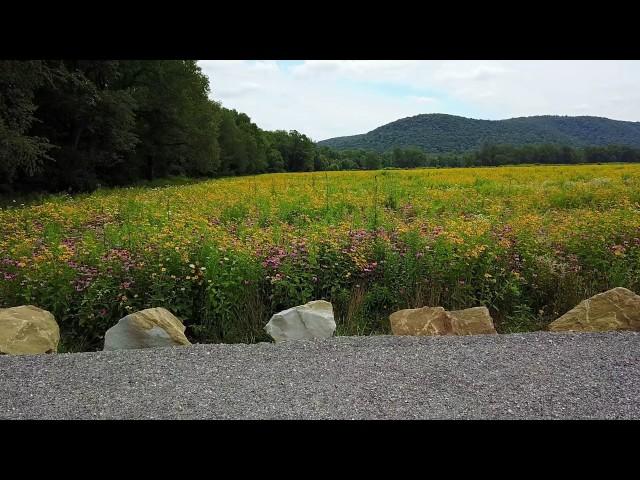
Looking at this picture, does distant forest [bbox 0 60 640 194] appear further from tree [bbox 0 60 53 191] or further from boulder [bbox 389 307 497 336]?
boulder [bbox 389 307 497 336]

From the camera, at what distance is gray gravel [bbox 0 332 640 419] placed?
3.10m

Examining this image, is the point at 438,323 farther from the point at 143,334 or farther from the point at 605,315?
the point at 143,334

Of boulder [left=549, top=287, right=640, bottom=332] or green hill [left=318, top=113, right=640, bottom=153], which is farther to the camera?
green hill [left=318, top=113, right=640, bottom=153]

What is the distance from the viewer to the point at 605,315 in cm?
486

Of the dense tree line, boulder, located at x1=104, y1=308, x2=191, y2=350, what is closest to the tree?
the dense tree line

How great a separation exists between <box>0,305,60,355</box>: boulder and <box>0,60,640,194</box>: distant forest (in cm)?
968

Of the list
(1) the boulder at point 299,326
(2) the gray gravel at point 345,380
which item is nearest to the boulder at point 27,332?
(2) the gray gravel at point 345,380

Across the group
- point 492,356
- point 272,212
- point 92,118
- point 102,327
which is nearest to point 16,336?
point 102,327

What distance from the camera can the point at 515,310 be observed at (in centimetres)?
561

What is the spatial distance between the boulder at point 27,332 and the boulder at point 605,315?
15.6 feet

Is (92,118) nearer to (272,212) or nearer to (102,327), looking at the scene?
(272,212)

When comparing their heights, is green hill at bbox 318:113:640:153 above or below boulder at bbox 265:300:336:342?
above

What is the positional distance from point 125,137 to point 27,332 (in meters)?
20.8

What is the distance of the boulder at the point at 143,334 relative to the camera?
4410 mm
